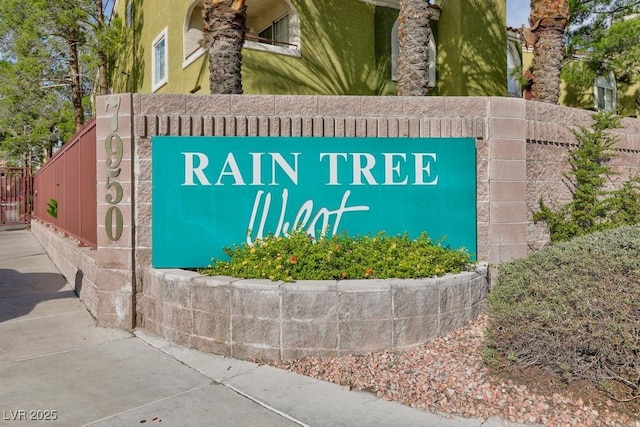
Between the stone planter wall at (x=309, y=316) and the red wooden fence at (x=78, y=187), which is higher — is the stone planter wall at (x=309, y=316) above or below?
below

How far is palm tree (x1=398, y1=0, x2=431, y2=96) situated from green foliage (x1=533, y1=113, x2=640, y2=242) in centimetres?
276

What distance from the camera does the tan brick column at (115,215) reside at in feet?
18.8

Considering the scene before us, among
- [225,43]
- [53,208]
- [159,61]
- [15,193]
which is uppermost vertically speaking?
[159,61]

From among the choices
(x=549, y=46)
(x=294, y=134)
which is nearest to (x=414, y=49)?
(x=549, y=46)

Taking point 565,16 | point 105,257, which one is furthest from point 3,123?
A: point 565,16

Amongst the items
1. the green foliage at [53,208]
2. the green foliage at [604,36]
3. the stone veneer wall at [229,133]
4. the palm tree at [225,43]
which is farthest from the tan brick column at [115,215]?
the green foliage at [604,36]

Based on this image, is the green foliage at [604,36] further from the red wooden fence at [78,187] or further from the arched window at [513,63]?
the red wooden fence at [78,187]

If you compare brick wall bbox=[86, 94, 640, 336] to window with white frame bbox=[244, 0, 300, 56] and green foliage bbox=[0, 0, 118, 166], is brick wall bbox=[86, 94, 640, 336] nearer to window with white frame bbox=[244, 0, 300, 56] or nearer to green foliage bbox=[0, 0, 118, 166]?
window with white frame bbox=[244, 0, 300, 56]

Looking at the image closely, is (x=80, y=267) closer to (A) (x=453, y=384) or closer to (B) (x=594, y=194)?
(A) (x=453, y=384)

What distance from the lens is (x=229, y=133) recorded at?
5.80 meters

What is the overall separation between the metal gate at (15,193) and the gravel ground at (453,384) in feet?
82.5

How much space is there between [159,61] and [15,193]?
1598 cm

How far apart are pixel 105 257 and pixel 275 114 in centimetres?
280

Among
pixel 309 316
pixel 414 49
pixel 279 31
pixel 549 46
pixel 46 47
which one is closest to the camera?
pixel 309 316
